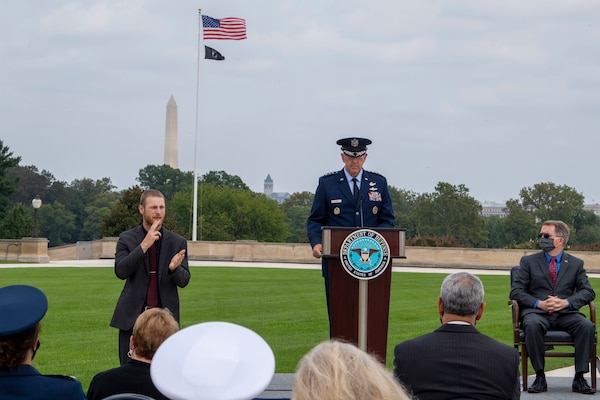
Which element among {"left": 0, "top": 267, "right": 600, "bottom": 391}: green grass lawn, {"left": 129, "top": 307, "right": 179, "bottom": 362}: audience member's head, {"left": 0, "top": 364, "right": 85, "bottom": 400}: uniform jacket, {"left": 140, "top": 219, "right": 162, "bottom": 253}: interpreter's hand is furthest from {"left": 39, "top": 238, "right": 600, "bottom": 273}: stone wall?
{"left": 0, "top": 364, "right": 85, "bottom": 400}: uniform jacket

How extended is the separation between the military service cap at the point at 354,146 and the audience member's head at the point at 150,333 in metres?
3.45

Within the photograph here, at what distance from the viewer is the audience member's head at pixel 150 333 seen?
4.77 m

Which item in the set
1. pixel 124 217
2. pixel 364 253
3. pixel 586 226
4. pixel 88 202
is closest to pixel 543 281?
pixel 364 253

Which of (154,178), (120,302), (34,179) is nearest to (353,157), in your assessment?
(120,302)

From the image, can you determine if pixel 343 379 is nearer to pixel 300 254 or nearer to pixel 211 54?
pixel 211 54

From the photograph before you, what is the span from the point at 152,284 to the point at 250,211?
9061 cm

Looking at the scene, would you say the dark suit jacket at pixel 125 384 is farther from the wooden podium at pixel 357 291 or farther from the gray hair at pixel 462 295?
the wooden podium at pixel 357 291

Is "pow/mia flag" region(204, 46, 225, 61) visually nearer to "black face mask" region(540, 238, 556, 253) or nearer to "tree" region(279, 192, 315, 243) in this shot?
"black face mask" region(540, 238, 556, 253)

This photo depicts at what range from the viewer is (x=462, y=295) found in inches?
205

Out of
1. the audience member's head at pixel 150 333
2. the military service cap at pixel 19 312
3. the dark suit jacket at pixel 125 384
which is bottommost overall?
the dark suit jacket at pixel 125 384

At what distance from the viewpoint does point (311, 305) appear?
64.6 ft

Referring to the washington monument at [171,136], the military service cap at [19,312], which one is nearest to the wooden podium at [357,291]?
the military service cap at [19,312]

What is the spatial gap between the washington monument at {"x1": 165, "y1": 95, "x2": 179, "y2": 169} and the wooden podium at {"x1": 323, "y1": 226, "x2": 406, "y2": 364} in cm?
9331

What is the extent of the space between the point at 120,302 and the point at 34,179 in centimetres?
12526
